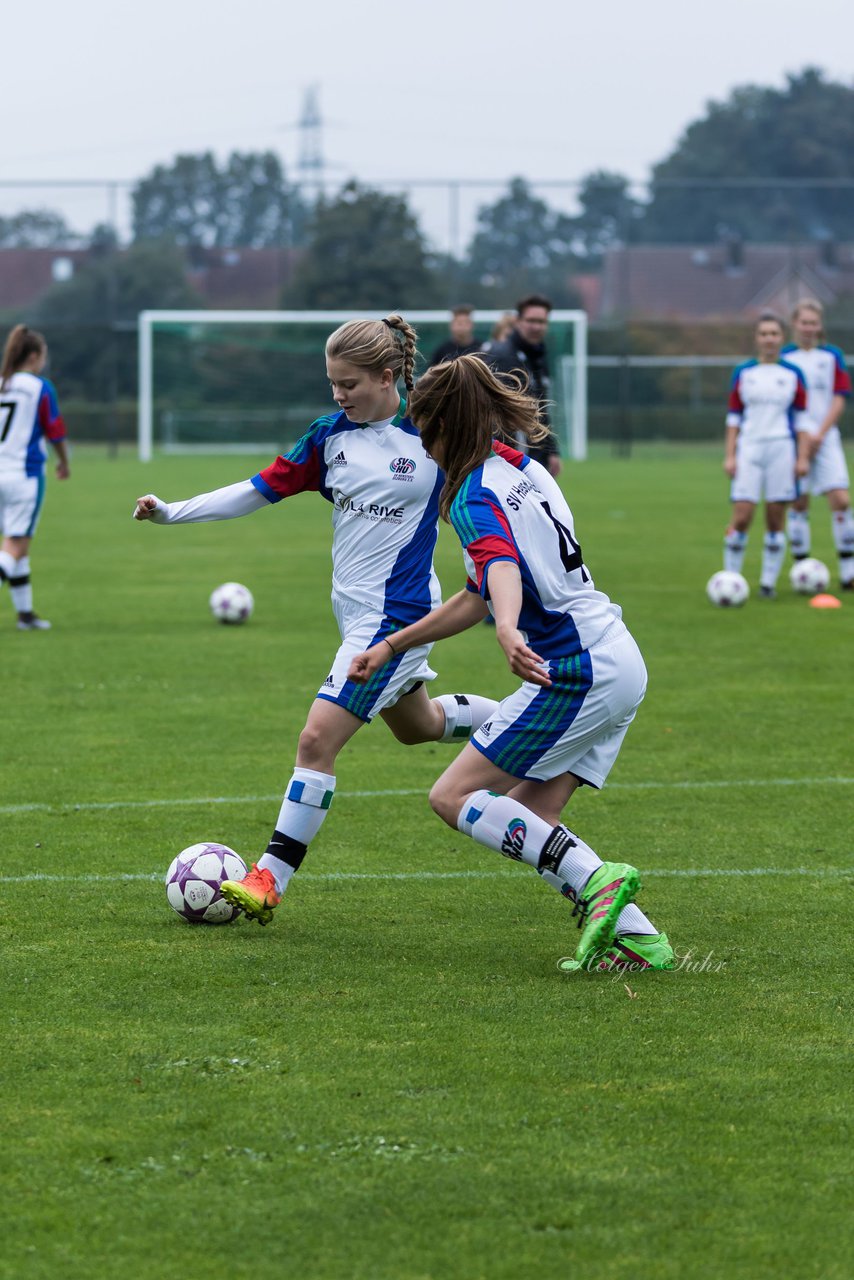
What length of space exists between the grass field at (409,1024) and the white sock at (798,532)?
5431 mm

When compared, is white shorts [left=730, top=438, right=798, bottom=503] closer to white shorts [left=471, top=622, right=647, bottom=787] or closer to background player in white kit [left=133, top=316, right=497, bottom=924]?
background player in white kit [left=133, top=316, right=497, bottom=924]

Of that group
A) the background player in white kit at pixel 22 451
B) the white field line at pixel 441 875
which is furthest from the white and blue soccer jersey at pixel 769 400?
the white field line at pixel 441 875

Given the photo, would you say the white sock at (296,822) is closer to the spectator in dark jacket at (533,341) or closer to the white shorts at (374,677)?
the white shorts at (374,677)

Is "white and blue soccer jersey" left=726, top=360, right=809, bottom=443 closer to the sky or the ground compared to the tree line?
closer to the ground

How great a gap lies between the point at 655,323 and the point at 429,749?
124 ft

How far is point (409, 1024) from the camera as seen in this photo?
13.4 ft

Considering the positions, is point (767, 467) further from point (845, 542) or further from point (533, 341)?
point (533, 341)

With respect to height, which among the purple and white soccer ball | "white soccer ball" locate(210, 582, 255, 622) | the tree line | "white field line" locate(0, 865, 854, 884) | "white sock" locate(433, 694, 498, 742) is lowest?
"white soccer ball" locate(210, 582, 255, 622)

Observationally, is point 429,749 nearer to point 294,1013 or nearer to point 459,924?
point 459,924

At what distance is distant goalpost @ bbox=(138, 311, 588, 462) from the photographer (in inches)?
1563

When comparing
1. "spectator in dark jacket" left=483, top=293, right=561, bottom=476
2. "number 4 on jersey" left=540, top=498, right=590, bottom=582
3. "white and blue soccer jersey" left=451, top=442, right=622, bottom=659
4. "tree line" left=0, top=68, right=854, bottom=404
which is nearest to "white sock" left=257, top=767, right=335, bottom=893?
"white and blue soccer jersey" left=451, top=442, right=622, bottom=659

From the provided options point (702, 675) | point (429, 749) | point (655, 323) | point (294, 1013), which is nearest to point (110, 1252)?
point (294, 1013)

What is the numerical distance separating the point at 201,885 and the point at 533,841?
110cm

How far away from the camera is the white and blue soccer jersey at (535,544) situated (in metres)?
4.31
